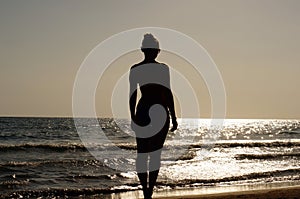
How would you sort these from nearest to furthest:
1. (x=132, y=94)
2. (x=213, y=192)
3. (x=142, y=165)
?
(x=132, y=94), (x=142, y=165), (x=213, y=192)

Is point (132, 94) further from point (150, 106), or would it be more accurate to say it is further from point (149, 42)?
point (149, 42)

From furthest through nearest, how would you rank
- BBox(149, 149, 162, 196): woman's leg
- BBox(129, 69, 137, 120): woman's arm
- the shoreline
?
the shoreline → BBox(149, 149, 162, 196): woman's leg → BBox(129, 69, 137, 120): woman's arm

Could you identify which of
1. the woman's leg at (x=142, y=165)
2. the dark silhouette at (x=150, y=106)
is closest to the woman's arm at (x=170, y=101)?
the dark silhouette at (x=150, y=106)

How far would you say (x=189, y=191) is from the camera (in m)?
14.0

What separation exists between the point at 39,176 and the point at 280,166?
11.4 metres

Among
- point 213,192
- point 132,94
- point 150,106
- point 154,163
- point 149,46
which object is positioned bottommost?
point 213,192

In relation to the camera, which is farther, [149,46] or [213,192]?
[213,192]

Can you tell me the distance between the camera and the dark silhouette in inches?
241

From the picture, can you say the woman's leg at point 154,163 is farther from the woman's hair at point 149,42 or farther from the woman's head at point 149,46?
the woman's hair at point 149,42

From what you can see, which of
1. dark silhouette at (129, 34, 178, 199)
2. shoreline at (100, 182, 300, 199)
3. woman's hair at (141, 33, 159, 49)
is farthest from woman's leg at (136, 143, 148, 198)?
shoreline at (100, 182, 300, 199)

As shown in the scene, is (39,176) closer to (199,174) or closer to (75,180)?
(75,180)

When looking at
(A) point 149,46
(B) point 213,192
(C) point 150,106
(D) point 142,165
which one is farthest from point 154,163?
(B) point 213,192

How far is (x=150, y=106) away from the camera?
618cm

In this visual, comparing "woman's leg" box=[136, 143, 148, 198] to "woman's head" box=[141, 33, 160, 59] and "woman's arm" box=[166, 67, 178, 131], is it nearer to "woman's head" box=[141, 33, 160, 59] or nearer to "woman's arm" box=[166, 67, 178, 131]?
"woman's arm" box=[166, 67, 178, 131]
